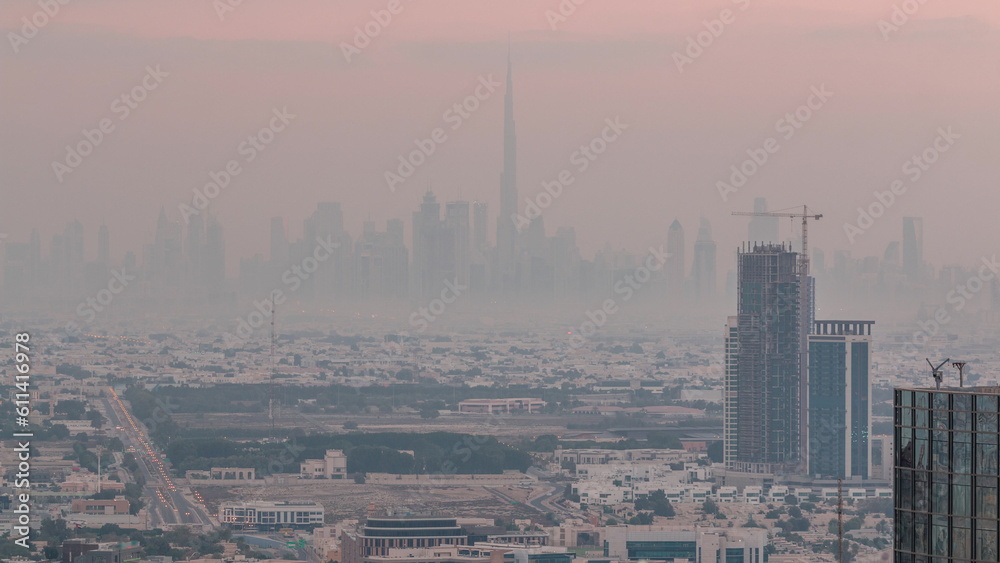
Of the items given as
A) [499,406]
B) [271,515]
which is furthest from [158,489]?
[499,406]

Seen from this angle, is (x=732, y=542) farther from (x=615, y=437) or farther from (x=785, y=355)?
(x=615, y=437)

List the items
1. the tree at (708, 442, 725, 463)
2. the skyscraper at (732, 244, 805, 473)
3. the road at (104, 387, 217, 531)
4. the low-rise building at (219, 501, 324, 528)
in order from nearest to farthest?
the low-rise building at (219, 501, 324, 528) → the road at (104, 387, 217, 531) → the skyscraper at (732, 244, 805, 473) → the tree at (708, 442, 725, 463)

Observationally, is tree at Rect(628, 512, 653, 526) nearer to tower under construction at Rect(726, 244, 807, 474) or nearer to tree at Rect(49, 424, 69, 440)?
tower under construction at Rect(726, 244, 807, 474)

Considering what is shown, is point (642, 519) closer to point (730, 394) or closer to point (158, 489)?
point (158, 489)

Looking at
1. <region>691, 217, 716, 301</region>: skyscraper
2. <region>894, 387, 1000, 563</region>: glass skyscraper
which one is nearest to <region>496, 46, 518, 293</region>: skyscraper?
<region>691, 217, 716, 301</region>: skyscraper

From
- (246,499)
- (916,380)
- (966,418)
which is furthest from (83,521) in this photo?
(916,380)

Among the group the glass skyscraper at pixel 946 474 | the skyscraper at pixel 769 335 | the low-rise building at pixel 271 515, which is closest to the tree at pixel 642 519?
the low-rise building at pixel 271 515
